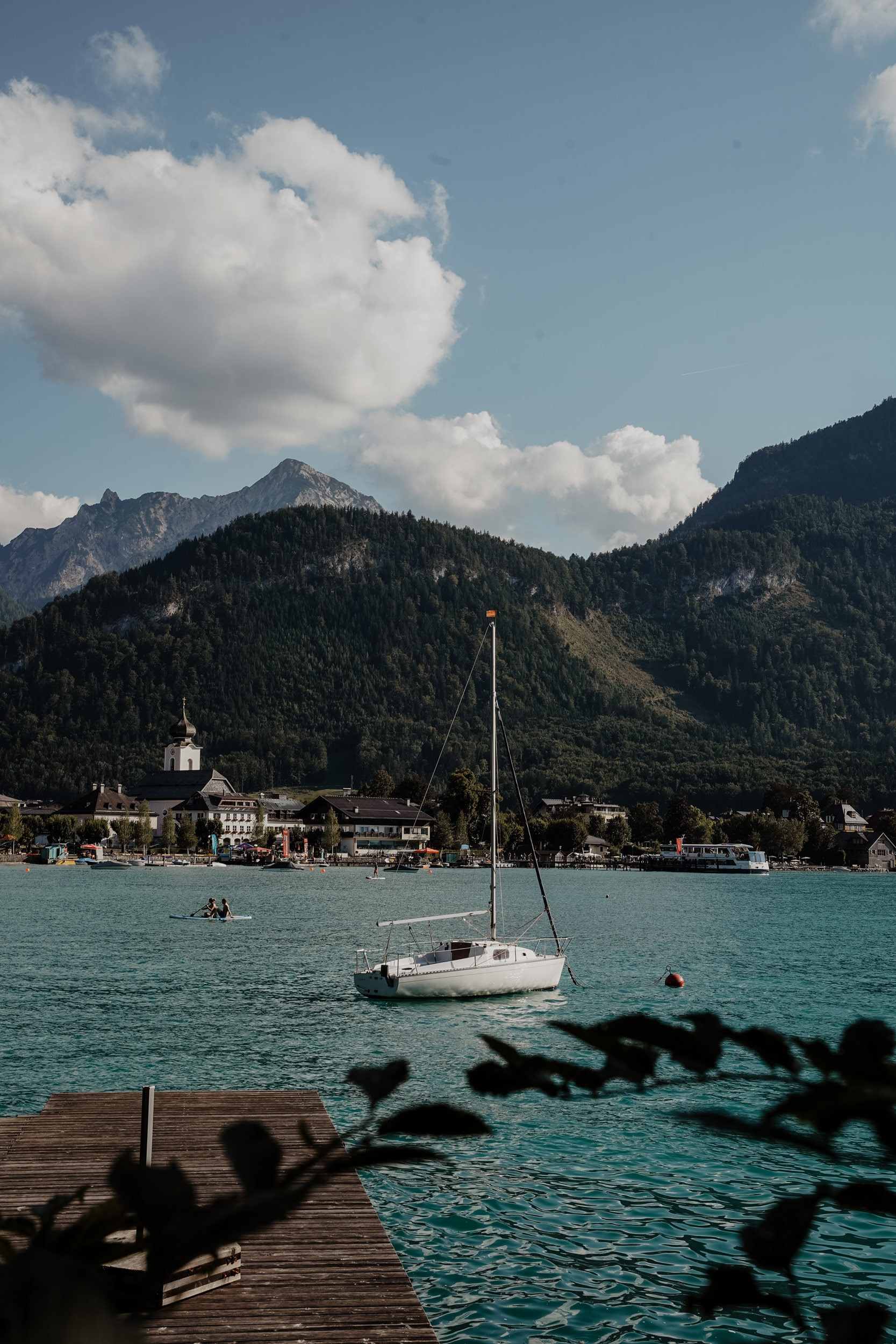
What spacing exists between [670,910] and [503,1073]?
9595 centimetres

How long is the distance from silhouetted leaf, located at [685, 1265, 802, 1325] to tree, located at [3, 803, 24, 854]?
663ft

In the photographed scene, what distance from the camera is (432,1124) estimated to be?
147 centimetres

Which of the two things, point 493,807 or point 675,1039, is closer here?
point 675,1039

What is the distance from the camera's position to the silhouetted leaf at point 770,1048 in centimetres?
159

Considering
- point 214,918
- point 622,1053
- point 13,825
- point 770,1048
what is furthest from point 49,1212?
point 13,825

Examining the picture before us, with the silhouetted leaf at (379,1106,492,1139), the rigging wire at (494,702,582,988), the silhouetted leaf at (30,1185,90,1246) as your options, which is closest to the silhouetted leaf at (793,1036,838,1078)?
the silhouetted leaf at (379,1106,492,1139)

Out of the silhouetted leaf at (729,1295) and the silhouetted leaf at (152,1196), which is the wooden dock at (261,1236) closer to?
the silhouetted leaf at (729,1295)

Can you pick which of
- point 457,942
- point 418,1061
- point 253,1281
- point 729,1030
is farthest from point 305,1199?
point 457,942

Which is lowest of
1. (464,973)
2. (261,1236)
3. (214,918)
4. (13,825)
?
(214,918)

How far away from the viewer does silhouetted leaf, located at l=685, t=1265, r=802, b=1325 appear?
1732mm

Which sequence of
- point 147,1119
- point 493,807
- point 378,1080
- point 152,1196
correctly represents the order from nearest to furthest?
point 152,1196
point 378,1080
point 147,1119
point 493,807

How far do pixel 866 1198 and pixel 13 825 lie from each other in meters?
203

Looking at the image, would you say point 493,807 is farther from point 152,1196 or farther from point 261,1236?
point 152,1196

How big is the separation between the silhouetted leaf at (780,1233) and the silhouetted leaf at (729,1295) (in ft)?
0.15
